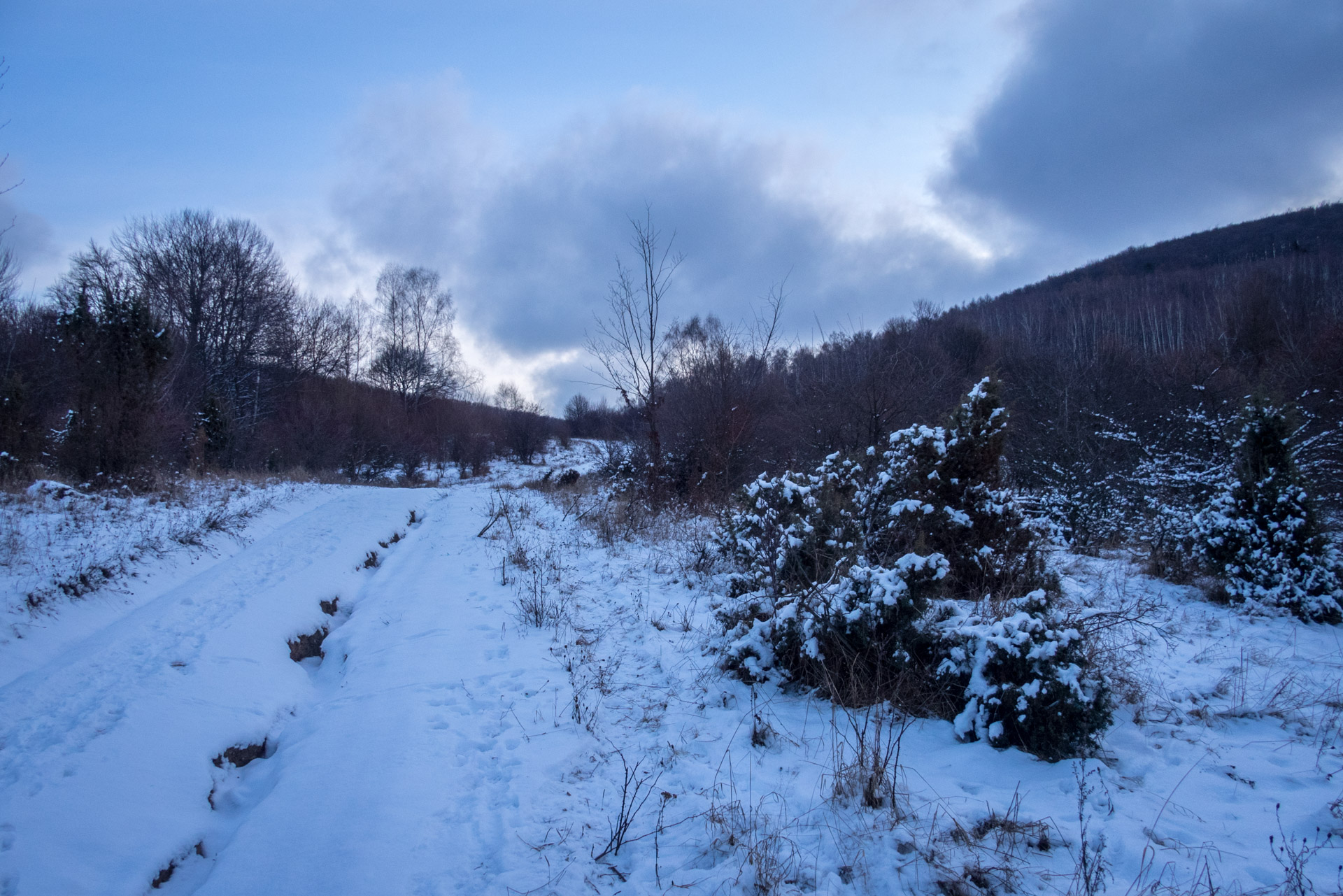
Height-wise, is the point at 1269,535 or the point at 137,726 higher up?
the point at 1269,535

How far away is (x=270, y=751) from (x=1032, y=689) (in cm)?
500

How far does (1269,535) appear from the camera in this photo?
6609 mm

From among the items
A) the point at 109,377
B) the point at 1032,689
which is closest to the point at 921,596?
the point at 1032,689

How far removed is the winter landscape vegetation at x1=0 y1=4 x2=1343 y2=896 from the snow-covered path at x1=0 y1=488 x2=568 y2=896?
0.08ft

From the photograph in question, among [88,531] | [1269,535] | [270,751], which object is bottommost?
[270,751]

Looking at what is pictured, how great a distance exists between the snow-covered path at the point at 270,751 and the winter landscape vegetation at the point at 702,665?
0.03 metres

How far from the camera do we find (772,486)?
647cm

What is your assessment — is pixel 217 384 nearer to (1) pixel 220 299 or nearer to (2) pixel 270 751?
(1) pixel 220 299

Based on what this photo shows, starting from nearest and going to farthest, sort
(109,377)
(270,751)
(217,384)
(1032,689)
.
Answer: (1032,689)
(270,751)
(109,377)
(217,384)

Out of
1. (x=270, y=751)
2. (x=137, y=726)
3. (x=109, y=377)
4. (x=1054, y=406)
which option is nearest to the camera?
(x=137, y=726)

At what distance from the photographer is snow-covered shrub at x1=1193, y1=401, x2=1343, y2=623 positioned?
20.1ft

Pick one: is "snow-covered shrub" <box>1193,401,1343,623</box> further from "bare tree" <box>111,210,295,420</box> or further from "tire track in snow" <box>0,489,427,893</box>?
"bare tree" <box>111,210,295,420</box>

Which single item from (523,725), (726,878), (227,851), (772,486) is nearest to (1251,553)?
(772,486)

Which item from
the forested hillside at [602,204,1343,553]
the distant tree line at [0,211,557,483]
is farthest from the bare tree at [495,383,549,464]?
the forested hillside at [602,204,1343,553]
